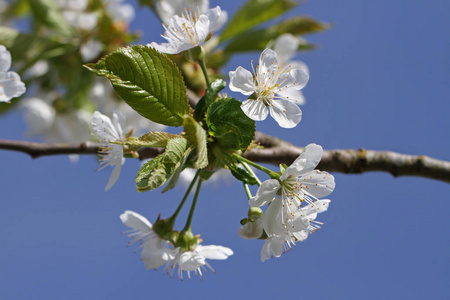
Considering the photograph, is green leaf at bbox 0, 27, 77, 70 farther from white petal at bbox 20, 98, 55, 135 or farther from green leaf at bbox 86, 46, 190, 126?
green leaf at bbox 86, 46, 190, 126

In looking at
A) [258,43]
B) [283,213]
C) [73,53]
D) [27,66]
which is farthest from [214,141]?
[73,53]

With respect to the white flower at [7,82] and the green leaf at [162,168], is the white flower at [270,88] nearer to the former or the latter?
the green leaf at [162,168]

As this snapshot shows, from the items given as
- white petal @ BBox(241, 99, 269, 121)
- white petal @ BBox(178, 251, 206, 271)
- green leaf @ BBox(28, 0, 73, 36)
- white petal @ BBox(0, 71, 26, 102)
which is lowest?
white petal @ BBox(178, 251, 206, 271)

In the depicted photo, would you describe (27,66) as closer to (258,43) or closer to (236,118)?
(258,43)

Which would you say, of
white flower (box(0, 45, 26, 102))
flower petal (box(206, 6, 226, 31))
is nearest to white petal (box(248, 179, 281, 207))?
flower petal (box(206, 6, 226, 31))

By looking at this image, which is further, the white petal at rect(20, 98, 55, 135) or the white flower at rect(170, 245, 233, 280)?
the white petal at rect(20, 98, 55, 135)

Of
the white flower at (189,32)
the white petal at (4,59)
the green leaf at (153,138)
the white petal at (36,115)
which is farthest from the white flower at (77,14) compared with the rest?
the green leaf at (153,138)
